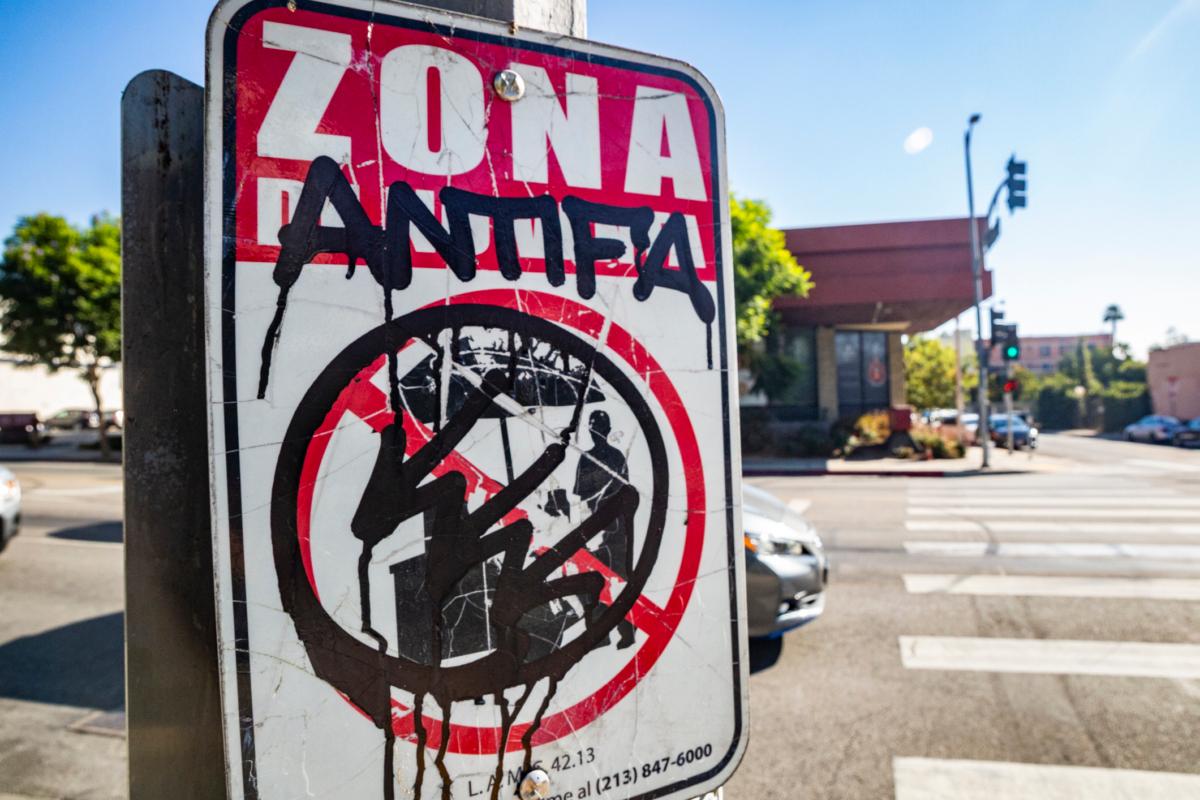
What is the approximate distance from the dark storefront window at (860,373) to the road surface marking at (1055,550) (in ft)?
55.1

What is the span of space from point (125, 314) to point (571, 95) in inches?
30.5

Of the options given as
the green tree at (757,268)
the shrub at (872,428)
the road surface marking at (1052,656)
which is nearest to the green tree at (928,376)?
the shrub at (872,428)

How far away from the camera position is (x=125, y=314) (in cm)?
106

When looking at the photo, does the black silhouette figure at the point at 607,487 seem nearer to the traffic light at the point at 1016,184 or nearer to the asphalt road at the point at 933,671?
the asphalt road at the point at 933,671

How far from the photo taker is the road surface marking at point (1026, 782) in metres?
3.01

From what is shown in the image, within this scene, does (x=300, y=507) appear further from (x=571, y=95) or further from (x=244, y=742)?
(x=571, y=95)

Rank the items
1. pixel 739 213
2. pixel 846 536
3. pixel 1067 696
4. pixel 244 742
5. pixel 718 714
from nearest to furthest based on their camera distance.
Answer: pixel 244 742 → pixel 718 714 → pixel 1067 696 → pixel 846 536 → pixel 739 213

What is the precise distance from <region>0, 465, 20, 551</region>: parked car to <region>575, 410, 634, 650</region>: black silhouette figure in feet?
30.8

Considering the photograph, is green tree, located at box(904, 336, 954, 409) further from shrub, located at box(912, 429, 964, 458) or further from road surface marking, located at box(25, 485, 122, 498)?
road surface marking, located at box(25, 485, 122, 498)

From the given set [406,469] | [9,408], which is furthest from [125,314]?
[9,408]

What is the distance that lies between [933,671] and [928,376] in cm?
4154

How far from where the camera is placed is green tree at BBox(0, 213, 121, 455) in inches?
880

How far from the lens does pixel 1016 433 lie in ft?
87.5

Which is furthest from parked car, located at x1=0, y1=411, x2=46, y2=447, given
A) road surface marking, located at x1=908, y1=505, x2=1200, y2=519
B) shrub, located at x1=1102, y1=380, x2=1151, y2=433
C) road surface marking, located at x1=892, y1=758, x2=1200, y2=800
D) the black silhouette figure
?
shrub, located at x1=1102, y1=380, x2=1151, y2=433
